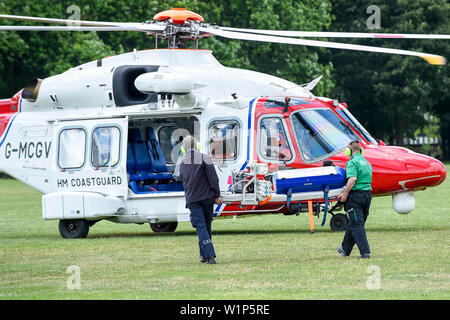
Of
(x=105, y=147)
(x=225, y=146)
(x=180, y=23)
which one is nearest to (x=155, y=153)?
(x=105, y=147)

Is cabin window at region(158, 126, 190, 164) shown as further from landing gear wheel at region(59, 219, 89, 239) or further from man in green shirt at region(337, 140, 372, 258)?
man in green shirt at region(337, 140, 372, 258)

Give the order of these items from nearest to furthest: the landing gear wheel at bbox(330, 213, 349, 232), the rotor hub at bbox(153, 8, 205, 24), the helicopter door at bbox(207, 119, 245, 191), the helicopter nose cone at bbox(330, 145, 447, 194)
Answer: the helicopter nose cone at bbox(330, 145, 447, 194) → the rotor hub at bbox(153, 8, 205, 24) → the helicopter door at bbox(207, 119, 245, 191) → the landing gear wheel at bbox(330, 213, 349, 232)

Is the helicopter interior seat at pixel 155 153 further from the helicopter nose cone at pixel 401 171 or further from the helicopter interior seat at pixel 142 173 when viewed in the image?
the helicopter nose cone at pixel 401 171

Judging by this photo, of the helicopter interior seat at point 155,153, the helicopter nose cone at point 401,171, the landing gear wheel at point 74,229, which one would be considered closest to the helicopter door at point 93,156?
the landing gear wheel at point 74,229

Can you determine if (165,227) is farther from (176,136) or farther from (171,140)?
(176,136)

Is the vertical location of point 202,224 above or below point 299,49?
above

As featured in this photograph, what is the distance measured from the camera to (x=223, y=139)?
59.7 ft

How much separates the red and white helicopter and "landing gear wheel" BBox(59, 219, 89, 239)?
0.02 metres

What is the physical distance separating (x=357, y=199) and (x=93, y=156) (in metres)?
7.38

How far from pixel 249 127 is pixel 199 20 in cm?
228

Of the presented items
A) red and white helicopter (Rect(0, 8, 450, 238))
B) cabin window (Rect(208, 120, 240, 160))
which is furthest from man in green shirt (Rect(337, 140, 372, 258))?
cabin window (Rect(208, 120, 240, 160))

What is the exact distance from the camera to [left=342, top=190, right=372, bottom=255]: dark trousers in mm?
13336

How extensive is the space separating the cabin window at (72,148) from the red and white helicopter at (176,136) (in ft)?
0.07
